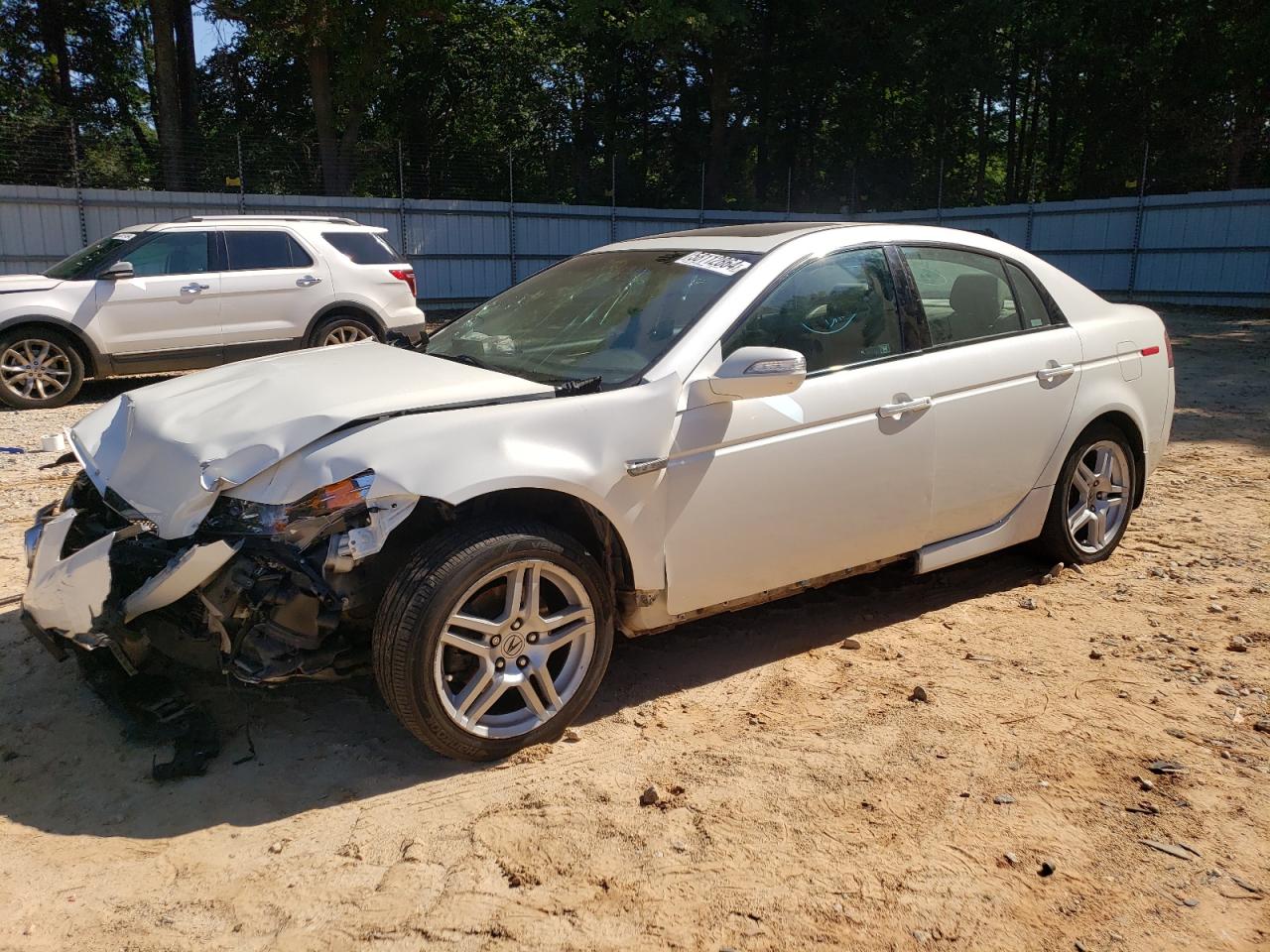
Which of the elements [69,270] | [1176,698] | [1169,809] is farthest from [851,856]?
[69,270]

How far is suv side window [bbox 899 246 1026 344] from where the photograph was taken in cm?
434

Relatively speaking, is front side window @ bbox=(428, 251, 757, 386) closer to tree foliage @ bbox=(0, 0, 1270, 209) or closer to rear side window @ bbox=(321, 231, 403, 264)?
rear side window @ bbox=(321, 231, 403, 264)

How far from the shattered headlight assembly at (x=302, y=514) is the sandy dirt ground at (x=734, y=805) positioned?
2.71 feet

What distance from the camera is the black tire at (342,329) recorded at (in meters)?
10.8

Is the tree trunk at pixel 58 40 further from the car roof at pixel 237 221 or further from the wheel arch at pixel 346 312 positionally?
the wheel arch at pixel 346 312

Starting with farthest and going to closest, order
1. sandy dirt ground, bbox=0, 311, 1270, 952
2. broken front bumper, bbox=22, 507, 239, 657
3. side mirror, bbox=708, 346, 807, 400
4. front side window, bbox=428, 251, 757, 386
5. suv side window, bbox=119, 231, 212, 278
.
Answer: suv side window, bbox=119, 231, 212, 278 < front side window, bbox=428, 251, 757, 386 < side mirror, bbox=708, 346, 807, 400 < broken front bumper, bbox=22, 507, 239, 657 < sandy dirt ground, bbox=0, 311, 1270, 952

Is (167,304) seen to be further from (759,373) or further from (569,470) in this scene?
(759,373)

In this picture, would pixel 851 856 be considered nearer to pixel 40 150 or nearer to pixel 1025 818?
pixel 1025 818

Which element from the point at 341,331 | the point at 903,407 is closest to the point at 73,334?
the point at 341,331

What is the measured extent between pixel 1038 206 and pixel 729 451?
2110 centimetres

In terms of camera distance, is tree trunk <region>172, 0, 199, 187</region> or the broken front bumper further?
tree trunk <region>172, 0, 199, 187</region>

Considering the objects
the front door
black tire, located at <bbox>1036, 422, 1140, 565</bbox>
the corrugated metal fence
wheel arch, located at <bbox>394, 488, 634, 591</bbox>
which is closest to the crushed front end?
wheel arch, located at <bbox>394, 488, 634, 591</bbox>

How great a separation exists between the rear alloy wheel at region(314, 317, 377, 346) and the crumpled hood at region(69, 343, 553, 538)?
274 inches

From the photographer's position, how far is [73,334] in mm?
9758
